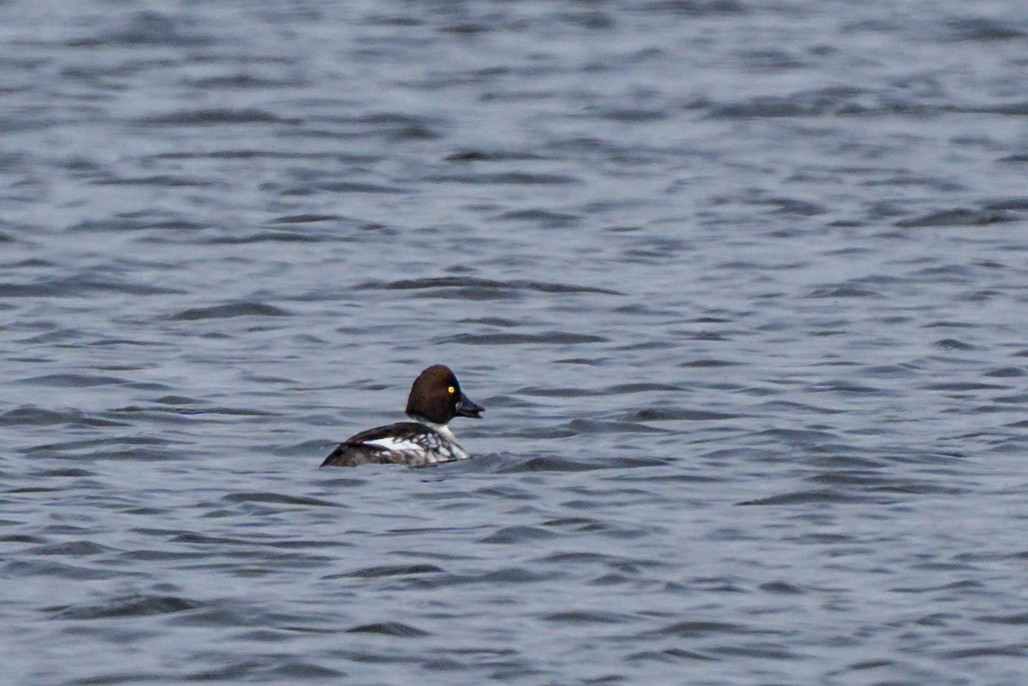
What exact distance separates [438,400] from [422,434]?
53cm

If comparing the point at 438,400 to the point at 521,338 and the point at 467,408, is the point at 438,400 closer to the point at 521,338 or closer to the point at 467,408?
the point at 467,408

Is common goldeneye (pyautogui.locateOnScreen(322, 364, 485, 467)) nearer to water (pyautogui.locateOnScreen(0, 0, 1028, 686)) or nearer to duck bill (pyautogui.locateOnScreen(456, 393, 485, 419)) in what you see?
duck bill (pyautogui.locateOnScreen(456, 393, 485, 419))

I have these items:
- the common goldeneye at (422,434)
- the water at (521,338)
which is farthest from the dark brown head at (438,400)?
the water at (521,338)

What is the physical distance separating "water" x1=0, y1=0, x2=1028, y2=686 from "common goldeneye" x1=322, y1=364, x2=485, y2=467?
14 centimetres

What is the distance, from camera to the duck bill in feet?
44.2

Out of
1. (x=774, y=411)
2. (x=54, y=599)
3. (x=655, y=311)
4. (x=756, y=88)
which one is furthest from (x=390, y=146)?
(x=54, y=599)

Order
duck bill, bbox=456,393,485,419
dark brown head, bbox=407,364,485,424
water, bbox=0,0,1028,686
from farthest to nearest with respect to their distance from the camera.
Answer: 1. duck bill, bbox=456,393,485,419
2. dark brown head, bbox=407,364,485,424
3. water, bbox=0,0,1028,686

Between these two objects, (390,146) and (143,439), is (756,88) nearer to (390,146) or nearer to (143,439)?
(390,146)

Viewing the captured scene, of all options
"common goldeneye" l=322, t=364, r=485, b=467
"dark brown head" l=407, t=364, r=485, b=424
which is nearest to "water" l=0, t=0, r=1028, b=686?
"common goldeneye" l=322, t=364, r=485, b=467

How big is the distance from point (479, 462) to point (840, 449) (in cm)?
185

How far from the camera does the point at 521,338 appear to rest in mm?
16188

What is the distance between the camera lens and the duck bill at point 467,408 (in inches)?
530

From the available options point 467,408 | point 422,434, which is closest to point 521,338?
point 467,408

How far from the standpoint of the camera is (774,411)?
1418cm
